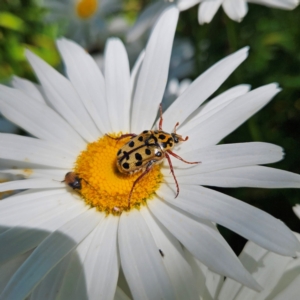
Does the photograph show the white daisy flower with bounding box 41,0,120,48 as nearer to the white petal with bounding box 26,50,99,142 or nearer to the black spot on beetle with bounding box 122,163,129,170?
the white petal with bounding box 26,50,99,142

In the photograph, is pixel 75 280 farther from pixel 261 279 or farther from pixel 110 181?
pixel 261 279

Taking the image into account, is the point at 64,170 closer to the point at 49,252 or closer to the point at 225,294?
the point at 49,252

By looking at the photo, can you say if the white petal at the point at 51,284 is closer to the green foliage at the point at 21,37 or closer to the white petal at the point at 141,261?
the white petal at the point at 141,261

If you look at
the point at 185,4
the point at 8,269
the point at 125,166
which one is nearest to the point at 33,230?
the point at 8,269

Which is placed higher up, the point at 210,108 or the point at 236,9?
the point at 236,9

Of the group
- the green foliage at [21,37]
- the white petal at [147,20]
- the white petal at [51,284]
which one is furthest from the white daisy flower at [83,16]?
the white petal at [51,284]

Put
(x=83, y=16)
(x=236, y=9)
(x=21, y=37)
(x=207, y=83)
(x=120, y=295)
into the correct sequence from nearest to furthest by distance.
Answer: (x=120, y=295) < (x=207, y=83) < (x=236, y=9) < (x=21, y=37) < (x=83, y=16)

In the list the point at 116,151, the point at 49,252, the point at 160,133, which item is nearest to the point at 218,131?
the point at 160,133
